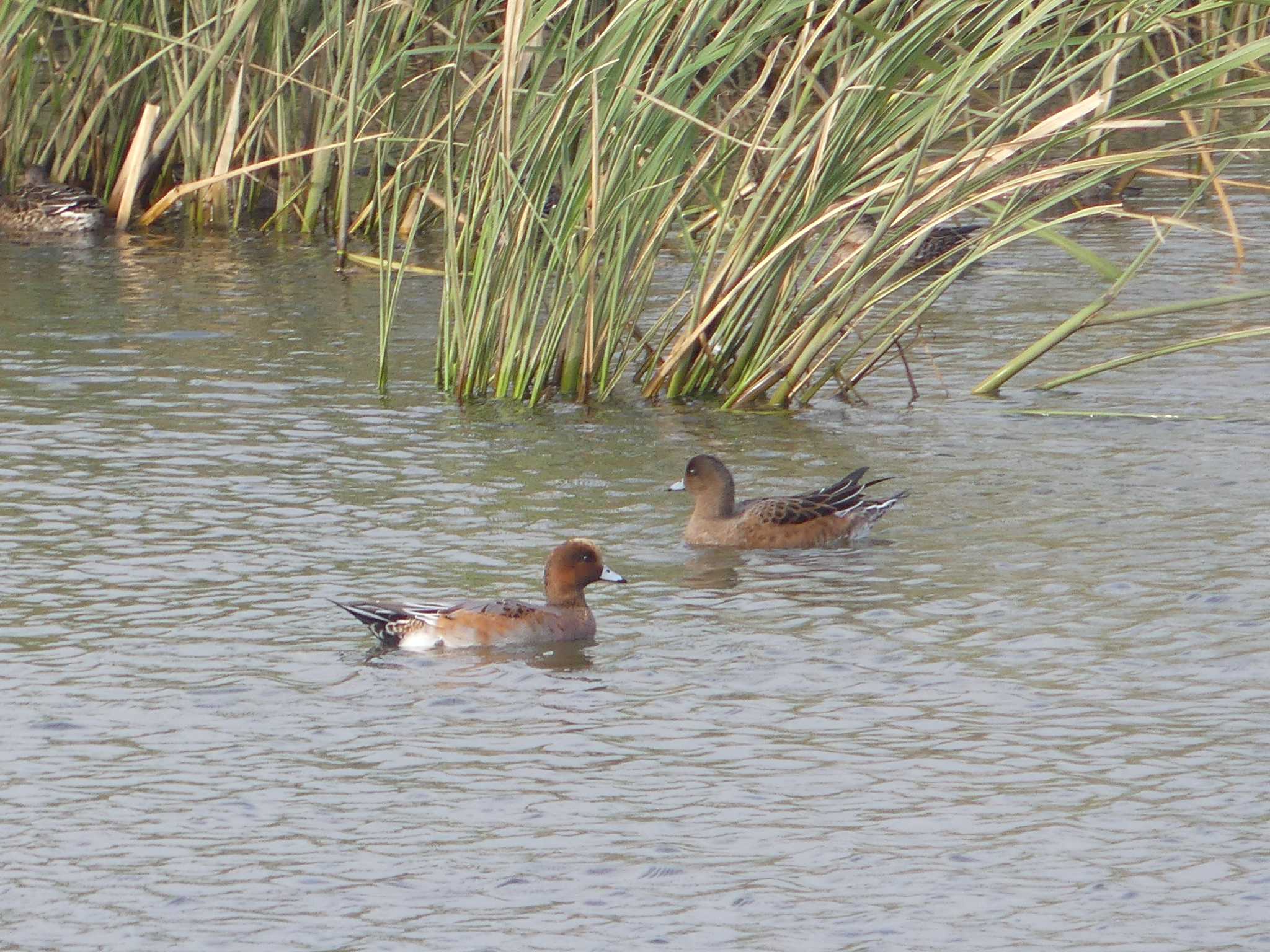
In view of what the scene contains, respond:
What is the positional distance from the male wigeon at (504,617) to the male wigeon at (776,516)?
4.01 feet

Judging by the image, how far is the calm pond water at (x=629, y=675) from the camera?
5.25 m

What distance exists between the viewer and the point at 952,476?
31.4 ft

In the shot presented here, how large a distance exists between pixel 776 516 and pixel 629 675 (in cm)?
192

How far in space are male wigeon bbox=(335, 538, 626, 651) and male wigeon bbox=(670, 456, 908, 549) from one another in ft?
4.01

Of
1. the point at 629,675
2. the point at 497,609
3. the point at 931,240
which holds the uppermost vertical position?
the point at 931,240

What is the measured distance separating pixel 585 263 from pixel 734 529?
6.41ft

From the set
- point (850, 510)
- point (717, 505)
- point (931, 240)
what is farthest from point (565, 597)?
point (931, 240)

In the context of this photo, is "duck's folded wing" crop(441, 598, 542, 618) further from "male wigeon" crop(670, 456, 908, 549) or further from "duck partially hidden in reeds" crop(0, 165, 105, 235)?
"duck partially hidden in reeds" crop(0, 165, 105, 235)

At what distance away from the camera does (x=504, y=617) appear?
24.1 feet

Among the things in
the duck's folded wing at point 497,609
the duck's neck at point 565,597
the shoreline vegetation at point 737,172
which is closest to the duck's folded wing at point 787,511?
the shoreline vegetation at point 737,172

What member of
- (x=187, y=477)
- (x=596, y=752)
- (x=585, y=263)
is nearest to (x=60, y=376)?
(x=187, y=477)

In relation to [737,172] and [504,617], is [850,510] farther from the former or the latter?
[737,172]

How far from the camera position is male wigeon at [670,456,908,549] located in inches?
342

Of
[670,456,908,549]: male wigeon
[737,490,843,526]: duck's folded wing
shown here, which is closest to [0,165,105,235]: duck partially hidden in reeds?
[670,456,908,549]: male wigeon
